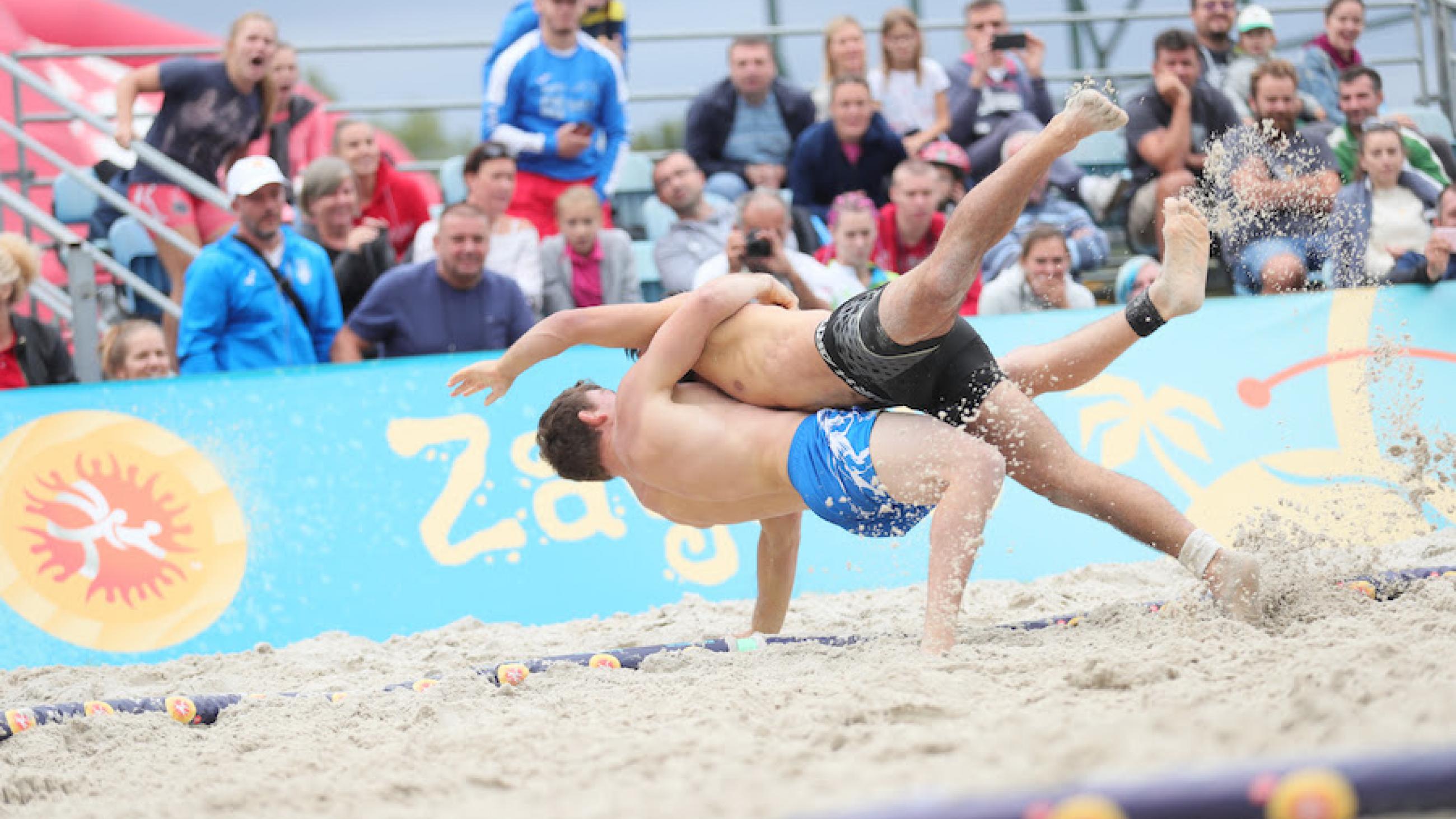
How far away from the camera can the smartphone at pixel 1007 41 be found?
713 cm

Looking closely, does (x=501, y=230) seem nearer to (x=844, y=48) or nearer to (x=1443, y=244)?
(x=844, y=48)

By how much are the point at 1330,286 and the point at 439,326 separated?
11.6 ft

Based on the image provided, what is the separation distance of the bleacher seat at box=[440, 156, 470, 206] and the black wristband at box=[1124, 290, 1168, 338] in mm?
4353

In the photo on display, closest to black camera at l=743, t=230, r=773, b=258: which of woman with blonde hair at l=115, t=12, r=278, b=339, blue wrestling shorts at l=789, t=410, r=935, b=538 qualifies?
blue wrestling shorts at l=789, t=410, r=935, b=538

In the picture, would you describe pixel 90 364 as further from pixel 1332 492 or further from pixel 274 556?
pixel 1332 492

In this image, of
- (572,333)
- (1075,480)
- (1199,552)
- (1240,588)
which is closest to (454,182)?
(572,333)

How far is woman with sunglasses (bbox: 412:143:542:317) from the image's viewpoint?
605 cm

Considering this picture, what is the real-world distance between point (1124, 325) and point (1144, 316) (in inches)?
2.7

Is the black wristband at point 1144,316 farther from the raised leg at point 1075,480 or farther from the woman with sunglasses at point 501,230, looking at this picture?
the woman with sunglasses at point 501,230

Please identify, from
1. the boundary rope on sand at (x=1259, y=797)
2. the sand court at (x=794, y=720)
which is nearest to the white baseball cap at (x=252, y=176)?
the sand court at (x=794, y=720)

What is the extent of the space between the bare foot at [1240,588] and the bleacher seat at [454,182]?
483 cm

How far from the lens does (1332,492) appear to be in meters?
5.02

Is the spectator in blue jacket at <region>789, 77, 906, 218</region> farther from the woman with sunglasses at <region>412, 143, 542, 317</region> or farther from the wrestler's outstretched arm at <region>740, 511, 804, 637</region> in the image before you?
the wrestler's outstretched arm at <region>740, 511, 804, 637</region>

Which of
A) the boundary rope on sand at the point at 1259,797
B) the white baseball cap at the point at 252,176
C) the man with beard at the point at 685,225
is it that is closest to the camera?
the boundary rope on sand at the point at 1259,797
